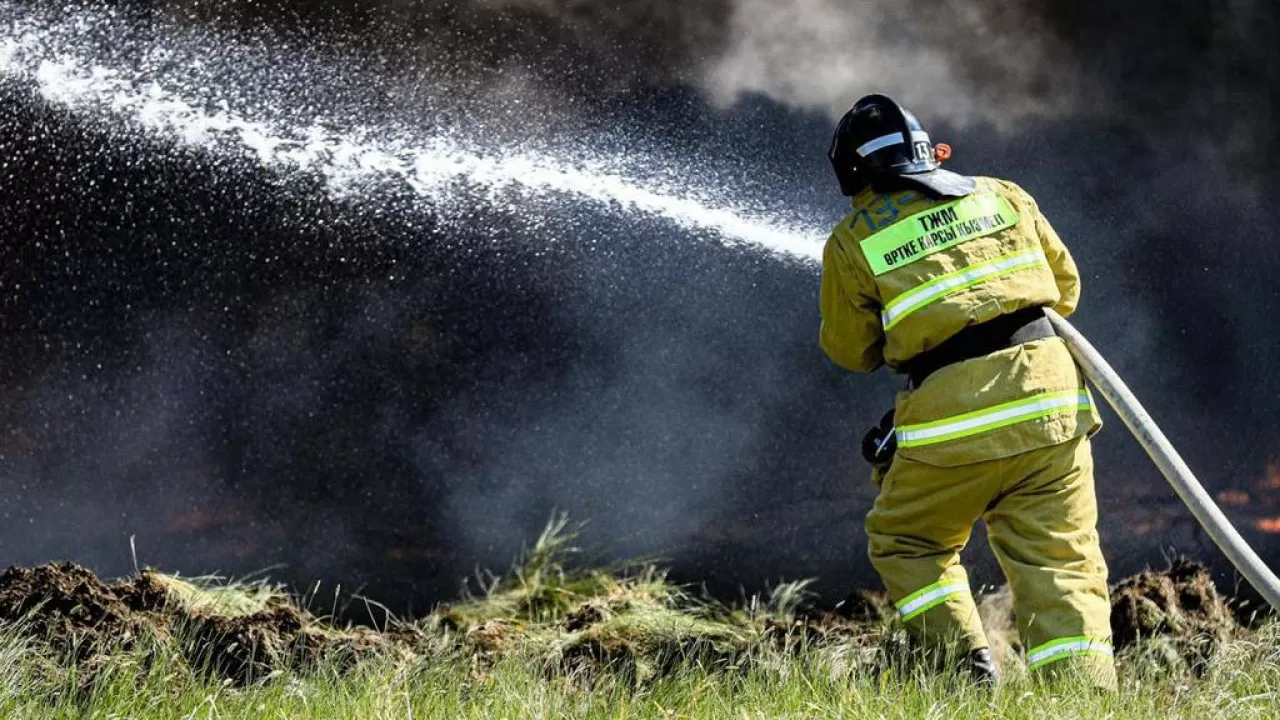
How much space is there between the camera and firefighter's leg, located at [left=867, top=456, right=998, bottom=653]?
407cm

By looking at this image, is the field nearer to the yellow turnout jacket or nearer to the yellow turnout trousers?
the yellow turnout trousers

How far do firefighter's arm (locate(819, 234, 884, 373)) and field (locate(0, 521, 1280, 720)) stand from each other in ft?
3.11

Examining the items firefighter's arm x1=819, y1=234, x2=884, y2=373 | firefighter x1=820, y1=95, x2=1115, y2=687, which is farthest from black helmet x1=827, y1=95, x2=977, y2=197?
firefighter's arm x1=819, y1=234, x2=884, y2=373

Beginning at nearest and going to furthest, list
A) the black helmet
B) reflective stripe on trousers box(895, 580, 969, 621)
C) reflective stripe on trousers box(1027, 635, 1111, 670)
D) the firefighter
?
reflective stripe on trousers box(1027, 635, 1111, 670), the firefighter, reflective stripe on trousers box(895, 580, 969, 621), the black helmet

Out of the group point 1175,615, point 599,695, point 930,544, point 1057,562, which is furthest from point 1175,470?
point 599,695

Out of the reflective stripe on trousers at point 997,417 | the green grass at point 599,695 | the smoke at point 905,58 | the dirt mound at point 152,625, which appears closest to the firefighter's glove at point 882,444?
the reflective stripe on trousers at point 997,417

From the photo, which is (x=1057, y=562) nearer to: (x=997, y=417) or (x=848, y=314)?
(x=997, y=417)

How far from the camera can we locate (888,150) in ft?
14.0

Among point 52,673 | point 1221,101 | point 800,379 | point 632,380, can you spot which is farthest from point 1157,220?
point 52,673

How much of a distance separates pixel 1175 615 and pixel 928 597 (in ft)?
4.89

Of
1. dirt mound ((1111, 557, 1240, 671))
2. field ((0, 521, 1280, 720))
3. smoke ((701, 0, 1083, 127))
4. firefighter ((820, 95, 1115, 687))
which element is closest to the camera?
field ((0, 521, 1280, 720))

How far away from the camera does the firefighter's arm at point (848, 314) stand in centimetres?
424

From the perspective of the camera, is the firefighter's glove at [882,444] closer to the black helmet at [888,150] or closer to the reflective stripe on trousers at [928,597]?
the reflective stripe on trousers at [928,597]

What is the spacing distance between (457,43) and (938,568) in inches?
164
